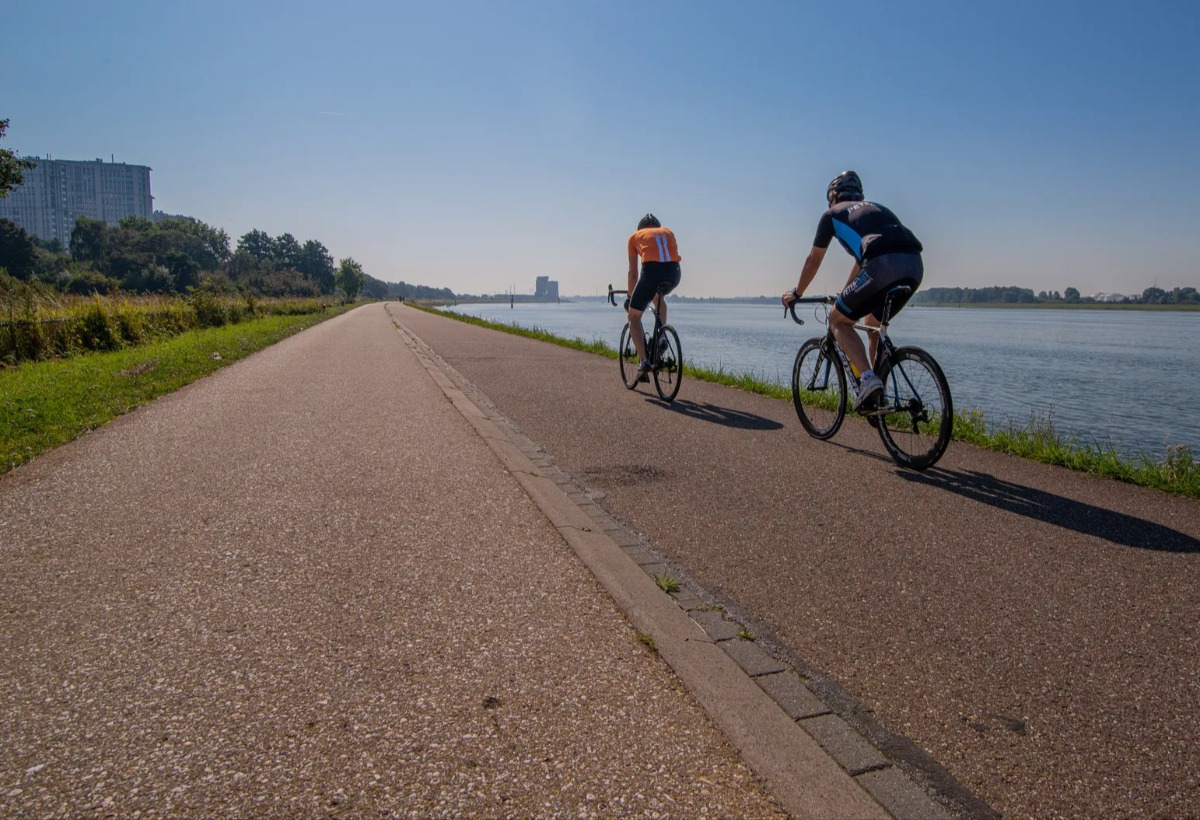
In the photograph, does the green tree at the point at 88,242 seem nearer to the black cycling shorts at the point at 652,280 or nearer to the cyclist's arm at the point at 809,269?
the black cycling shorts at the point at 652,280

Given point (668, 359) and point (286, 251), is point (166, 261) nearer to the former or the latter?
point (286, 251)

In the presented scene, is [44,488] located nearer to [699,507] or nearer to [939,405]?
[699,507]

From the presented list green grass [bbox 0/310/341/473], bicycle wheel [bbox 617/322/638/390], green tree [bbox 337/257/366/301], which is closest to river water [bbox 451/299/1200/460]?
bicycle wheel [bbox 617/322/638/390]

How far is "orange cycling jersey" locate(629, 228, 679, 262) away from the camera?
30.4ft

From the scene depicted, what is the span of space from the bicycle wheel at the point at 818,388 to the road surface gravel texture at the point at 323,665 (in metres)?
3.28

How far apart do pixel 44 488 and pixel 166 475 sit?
702mm

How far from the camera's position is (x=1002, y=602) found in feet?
10.5

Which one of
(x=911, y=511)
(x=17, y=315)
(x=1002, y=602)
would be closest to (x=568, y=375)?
(x=911, y=511)

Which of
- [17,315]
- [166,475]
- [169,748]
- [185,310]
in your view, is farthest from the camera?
[185,310]

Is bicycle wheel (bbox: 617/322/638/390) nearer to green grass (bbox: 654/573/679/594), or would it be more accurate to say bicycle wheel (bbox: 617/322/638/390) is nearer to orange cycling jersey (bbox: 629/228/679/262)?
orange cycling jersey (bbox: 629/228/679/262)

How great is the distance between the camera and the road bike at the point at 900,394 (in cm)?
541

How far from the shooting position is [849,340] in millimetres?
6113

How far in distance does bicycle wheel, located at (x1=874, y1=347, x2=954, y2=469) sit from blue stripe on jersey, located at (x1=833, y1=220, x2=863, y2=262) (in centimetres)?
84

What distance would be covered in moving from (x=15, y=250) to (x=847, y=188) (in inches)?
3949
